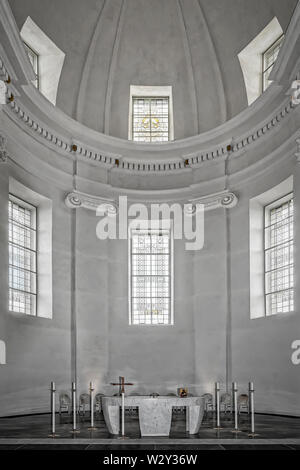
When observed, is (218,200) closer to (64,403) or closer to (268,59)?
(268,59)

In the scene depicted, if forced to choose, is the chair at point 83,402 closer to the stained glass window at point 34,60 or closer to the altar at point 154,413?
the altar at point 154,413

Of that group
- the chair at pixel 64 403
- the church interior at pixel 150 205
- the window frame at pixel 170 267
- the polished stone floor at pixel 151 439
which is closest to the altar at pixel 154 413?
the polished stone floor at pixel 151 439

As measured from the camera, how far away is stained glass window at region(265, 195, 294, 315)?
1462cm

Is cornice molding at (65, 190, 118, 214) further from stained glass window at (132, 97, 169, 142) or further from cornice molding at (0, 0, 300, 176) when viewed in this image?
stained glass window at (132, 97, 169, 142)

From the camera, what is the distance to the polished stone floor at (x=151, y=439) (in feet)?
25.9

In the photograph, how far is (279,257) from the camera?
49.6 ft

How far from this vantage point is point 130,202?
1731 centimetres

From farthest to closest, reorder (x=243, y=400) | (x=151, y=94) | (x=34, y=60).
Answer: (x=151, y=94), (x=34, y=60), (x=243, y=400)

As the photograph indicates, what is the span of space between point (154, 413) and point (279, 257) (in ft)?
23.4

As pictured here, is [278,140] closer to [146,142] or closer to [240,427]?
[146,142]

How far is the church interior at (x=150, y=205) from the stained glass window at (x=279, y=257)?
0.16 feet

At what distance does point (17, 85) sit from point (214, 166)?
6.28m

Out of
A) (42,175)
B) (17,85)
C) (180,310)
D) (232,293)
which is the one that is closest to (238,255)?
(232,293)

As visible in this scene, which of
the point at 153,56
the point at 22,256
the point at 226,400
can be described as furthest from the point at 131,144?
the point at 226,400
